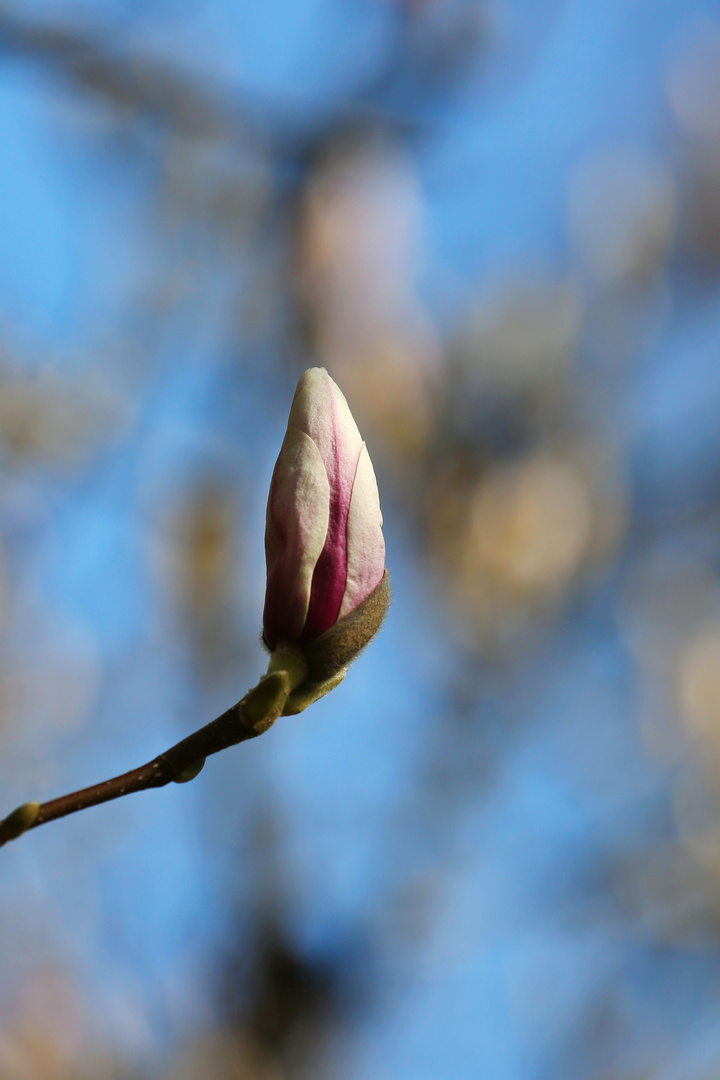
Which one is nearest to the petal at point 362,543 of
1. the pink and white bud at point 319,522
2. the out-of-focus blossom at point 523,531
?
the pink and white bud at point 319,522

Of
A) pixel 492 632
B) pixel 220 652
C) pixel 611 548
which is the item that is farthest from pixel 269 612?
pixel 611 548

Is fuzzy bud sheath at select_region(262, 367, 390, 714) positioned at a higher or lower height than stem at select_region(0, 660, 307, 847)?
higher

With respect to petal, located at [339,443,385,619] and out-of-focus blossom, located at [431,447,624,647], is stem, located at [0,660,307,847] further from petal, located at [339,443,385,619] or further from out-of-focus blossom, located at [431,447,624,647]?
out-of-focus blossom, located at [431,447,624,647]

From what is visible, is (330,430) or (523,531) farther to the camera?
(523,531)

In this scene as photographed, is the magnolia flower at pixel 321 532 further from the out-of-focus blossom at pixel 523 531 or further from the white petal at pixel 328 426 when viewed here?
the out-of-focus blossom at pixel 523 531

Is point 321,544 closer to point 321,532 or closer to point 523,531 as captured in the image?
point 321,532

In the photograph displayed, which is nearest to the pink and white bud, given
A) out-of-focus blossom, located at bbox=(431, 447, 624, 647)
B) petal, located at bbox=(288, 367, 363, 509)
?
petal, located at bbox=(288, 367, 363, 509)

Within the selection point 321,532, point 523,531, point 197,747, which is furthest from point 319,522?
point 523,531

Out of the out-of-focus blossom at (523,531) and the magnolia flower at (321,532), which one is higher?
the out-of-focus blossom at (523,531)
